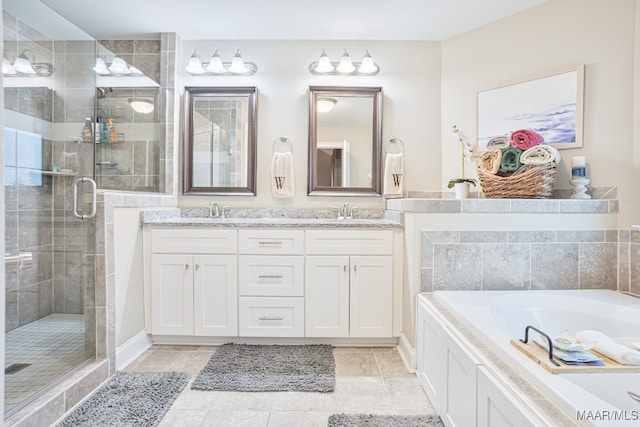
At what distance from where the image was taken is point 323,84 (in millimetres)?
2725

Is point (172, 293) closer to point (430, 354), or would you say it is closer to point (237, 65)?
point (430, 354)

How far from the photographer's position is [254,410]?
1.61 meters

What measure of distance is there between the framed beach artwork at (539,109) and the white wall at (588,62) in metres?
0.05

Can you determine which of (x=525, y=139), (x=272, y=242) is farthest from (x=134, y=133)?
(x=525, y=139)

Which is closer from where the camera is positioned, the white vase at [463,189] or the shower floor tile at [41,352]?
the shower floor tile at [41,352]

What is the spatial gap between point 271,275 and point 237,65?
166 centimetres

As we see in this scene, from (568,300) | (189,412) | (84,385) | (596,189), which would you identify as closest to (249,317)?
(189,412)

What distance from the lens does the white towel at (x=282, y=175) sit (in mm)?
2689

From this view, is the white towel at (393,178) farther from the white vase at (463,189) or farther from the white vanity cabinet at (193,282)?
the white vanity cabinet at (193,282)

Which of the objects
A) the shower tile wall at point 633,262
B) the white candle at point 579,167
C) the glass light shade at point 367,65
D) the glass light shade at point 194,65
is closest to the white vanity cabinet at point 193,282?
the glass light shade at point 194,65

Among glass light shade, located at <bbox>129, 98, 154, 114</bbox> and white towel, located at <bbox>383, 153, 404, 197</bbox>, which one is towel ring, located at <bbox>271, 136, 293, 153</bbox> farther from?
glass light shade, located at <bbox>129, 98, 154, 114</bbox>

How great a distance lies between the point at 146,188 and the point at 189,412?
1686 millimetres

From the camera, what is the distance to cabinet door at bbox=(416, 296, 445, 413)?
1.55 meters

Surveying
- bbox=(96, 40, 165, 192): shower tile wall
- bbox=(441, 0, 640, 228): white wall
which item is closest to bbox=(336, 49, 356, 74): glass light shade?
bbox=(441, 0, 640, 228): white wall
